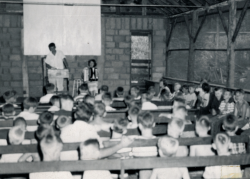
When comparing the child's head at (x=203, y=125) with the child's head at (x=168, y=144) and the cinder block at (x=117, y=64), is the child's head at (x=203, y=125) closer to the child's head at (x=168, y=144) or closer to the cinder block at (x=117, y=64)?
the child's head at (x=168, y=144)

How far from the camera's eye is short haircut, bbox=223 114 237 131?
3.58 metres

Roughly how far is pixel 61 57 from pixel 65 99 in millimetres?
3975

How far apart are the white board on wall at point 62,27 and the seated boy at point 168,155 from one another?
30.2ft

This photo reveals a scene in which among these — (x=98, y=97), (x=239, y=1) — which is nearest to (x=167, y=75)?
(x=239, y=1)

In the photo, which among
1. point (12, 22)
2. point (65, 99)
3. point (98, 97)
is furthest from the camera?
point (12, 22)

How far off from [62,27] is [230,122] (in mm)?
9294

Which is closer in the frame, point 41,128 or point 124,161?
point 124,161

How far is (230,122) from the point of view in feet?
11.9

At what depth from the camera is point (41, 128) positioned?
3461 millimetres

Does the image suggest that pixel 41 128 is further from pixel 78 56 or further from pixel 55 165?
pixel 78 56

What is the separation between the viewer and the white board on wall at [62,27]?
11.5 m

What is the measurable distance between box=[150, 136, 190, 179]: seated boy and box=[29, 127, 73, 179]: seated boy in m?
0.95

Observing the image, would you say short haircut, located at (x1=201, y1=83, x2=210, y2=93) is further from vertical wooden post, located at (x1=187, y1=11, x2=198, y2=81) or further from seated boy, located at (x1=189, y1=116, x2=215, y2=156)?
vertical wooden post, located at (x1=187, y1=11, x2=198, y2=81)

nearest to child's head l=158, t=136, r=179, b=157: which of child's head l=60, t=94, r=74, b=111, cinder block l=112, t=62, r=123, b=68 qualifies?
child's head l=60, t=94, r=74, b=111
